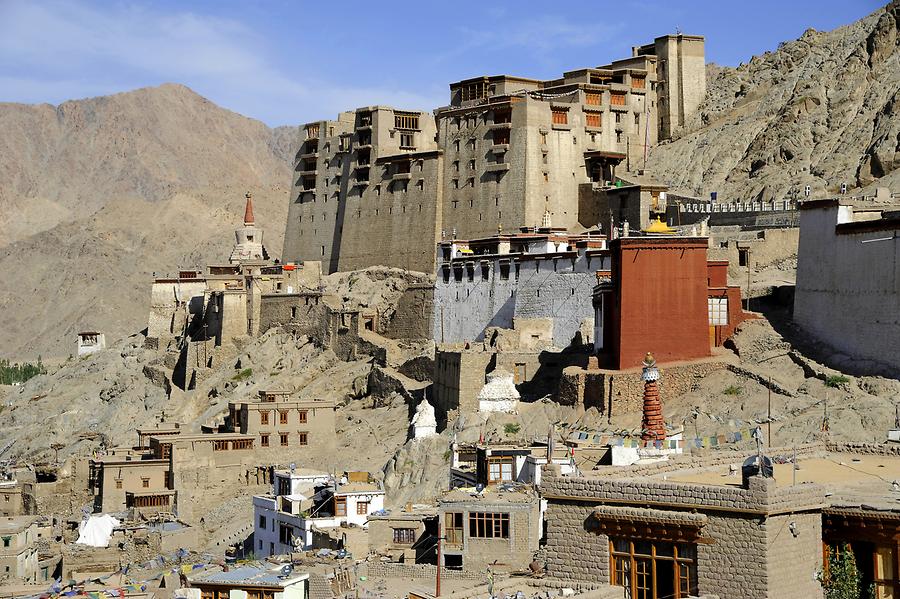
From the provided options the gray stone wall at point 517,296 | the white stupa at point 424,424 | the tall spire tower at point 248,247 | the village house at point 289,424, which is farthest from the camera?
the tall spire tower at point 248,247

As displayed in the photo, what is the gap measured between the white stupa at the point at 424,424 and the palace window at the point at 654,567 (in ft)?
101

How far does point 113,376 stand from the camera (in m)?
75.9

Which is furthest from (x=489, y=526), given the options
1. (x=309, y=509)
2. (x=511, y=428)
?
(x=511, y=428)

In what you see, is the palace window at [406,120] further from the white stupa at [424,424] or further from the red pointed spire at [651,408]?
the red pointed spire at [651,408]

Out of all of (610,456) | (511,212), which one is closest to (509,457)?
(610,456)

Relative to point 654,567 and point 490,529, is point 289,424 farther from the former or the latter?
point 654,567

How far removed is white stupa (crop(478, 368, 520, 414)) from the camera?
46.8m

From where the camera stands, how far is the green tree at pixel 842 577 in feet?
51.2

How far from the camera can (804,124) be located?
7038cm

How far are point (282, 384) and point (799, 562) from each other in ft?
157

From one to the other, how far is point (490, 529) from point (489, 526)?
0.21 feet

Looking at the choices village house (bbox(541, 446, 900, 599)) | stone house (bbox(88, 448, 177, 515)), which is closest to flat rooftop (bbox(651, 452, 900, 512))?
village house (bbox(541, 446, 900, 599))

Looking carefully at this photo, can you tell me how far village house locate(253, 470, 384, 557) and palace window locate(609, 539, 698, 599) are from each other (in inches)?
720

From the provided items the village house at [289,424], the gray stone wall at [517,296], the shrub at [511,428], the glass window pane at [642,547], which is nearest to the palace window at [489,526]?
the glass window pane at [642,547]
